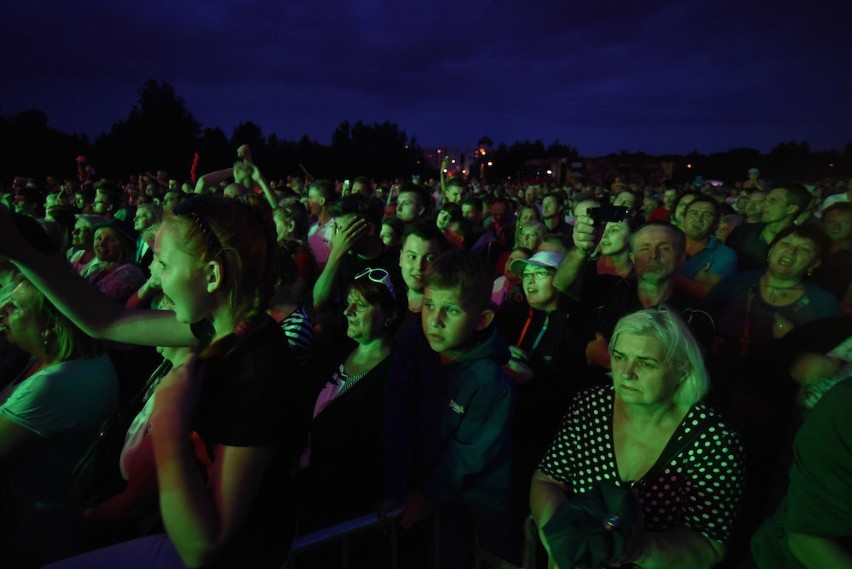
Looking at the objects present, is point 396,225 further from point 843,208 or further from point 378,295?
point 843,208

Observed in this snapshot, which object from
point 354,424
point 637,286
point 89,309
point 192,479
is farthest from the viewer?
point 637,286

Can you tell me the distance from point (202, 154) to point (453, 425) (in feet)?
106

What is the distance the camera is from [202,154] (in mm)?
30484

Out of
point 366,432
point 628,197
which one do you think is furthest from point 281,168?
point 366,432

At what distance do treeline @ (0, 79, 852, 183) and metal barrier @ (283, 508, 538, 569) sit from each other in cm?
1688

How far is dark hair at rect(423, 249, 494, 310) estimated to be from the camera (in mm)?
2484

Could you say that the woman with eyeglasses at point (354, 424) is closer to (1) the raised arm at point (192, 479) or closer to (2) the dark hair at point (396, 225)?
(1) the raised arm at point (192, 479)

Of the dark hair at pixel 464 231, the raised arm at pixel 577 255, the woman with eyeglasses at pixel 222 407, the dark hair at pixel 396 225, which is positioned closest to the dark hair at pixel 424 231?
the raised arm at pixel 577 255

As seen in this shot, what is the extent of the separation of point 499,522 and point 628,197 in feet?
18.4

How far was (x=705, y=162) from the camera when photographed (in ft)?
142

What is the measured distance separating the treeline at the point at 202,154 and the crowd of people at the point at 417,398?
15.8 metres

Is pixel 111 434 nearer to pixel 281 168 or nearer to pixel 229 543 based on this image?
pixel 229 543

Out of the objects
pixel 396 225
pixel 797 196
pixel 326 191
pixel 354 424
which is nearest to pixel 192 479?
pixel 354 424

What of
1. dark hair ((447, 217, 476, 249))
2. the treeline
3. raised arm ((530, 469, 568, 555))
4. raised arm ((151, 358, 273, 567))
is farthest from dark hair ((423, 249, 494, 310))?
the treeline
